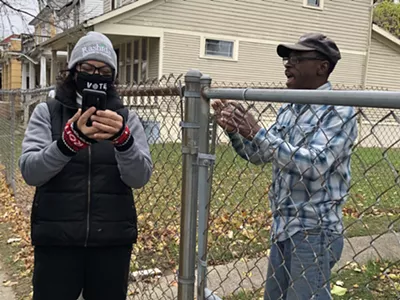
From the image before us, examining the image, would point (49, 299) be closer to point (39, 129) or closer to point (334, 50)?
point (39, 129)

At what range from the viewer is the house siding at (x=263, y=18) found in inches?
552

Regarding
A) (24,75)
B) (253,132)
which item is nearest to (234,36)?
(253,132)

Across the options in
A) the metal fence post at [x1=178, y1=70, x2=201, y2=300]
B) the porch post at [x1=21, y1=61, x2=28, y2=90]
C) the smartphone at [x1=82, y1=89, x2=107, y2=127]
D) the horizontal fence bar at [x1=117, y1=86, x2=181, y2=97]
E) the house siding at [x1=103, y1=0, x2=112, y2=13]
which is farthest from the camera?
the porch post at [x1=21, y1=61, x2=28, y2=90]

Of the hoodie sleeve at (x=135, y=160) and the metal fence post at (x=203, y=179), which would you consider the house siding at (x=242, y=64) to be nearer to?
the hoodie sleeve at (x=135, y=160)

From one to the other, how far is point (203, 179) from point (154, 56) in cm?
1287

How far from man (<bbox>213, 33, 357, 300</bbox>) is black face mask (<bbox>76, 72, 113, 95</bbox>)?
0.56m

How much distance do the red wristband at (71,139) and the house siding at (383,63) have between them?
17.4 meters

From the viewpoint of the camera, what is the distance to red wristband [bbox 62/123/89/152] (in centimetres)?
191

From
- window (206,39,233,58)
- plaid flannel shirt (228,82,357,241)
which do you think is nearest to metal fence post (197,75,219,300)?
plaid flannel shirt (228,82,357,241)

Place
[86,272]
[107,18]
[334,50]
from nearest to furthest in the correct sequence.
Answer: [334,50] < [86,272] < [107,18]

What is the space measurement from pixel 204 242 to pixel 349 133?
32.1 inches

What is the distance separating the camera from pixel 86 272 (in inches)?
92.3

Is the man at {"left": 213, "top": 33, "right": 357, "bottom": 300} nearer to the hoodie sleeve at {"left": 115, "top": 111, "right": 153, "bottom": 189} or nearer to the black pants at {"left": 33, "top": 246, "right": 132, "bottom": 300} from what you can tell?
the hoodie sleeve at {"left": 115, "top": 111, "right": 153, "bottom": 189}

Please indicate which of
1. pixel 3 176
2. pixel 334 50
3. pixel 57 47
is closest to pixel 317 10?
pixel 57 47
